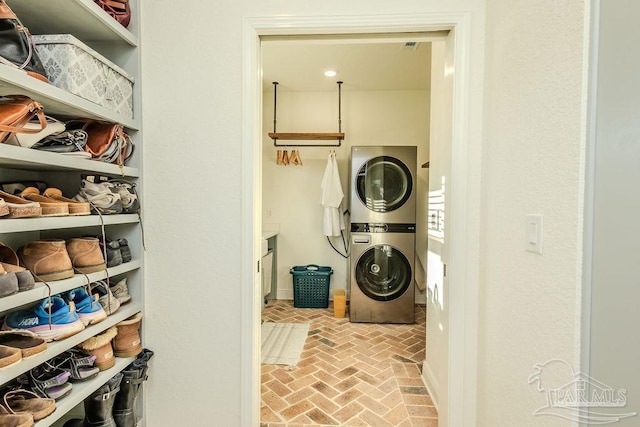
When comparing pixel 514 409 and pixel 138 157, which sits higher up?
pixel 138 157

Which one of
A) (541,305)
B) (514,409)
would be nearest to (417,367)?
Result: (514,409)

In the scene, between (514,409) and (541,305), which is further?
(514,409)

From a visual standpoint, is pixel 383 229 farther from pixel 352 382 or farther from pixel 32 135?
pixel 32 135

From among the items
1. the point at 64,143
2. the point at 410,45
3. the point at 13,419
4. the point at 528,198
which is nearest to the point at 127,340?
the point at 13,419

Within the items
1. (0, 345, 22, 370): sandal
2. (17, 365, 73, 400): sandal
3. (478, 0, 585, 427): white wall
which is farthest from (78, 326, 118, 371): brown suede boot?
(478, 0, 585, 427): white wall

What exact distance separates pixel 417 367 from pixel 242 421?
1.51 metres

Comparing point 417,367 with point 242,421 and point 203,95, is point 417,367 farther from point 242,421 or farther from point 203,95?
point 203,95

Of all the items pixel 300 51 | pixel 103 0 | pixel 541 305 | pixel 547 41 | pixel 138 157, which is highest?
pixel 300 51

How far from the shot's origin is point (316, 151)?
13.1 feet

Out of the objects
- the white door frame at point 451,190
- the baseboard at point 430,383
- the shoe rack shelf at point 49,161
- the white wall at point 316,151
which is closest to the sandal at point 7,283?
the shoe rack shelf at point 49,161

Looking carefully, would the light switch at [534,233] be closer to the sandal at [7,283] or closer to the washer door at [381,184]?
the sandal at [7,283]

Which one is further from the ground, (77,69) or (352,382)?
(77,69)

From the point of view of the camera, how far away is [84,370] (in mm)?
1175

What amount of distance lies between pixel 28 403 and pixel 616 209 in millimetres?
1740
